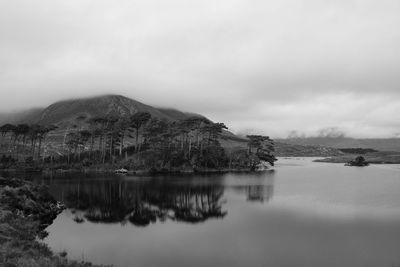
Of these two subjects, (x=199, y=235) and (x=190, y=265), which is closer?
(x=190, y=265)

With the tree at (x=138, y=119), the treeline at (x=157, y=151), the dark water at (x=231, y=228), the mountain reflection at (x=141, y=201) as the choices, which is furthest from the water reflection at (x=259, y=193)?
the tree at (x=138, y=119)

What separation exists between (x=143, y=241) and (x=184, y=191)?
44647 millimetres

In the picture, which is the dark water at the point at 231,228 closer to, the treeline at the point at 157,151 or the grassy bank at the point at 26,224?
the grassy bank at the point at 26,224

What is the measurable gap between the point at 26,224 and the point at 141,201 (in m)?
29.8

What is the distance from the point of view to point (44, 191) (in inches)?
2704

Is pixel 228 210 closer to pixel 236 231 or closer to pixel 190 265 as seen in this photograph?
pixel 236 231

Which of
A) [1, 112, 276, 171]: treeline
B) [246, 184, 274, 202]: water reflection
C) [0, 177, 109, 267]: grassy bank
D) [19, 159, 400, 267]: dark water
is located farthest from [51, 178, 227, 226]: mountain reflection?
Answer: [1, 112, 276, 171]: treeline

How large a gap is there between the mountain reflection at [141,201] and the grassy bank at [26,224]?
6243 millimetres

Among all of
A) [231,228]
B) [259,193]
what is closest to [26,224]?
[231,228]

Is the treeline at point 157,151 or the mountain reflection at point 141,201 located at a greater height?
the treeline at point 157,151

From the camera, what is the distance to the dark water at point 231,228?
37.7 metres

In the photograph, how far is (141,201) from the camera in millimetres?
75062

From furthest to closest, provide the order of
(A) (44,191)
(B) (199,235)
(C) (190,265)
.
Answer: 1. (A) (44,191)
2. (B) (199,235)
3. (C) (190,265)

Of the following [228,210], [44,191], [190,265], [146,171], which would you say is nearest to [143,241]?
[190,265]
